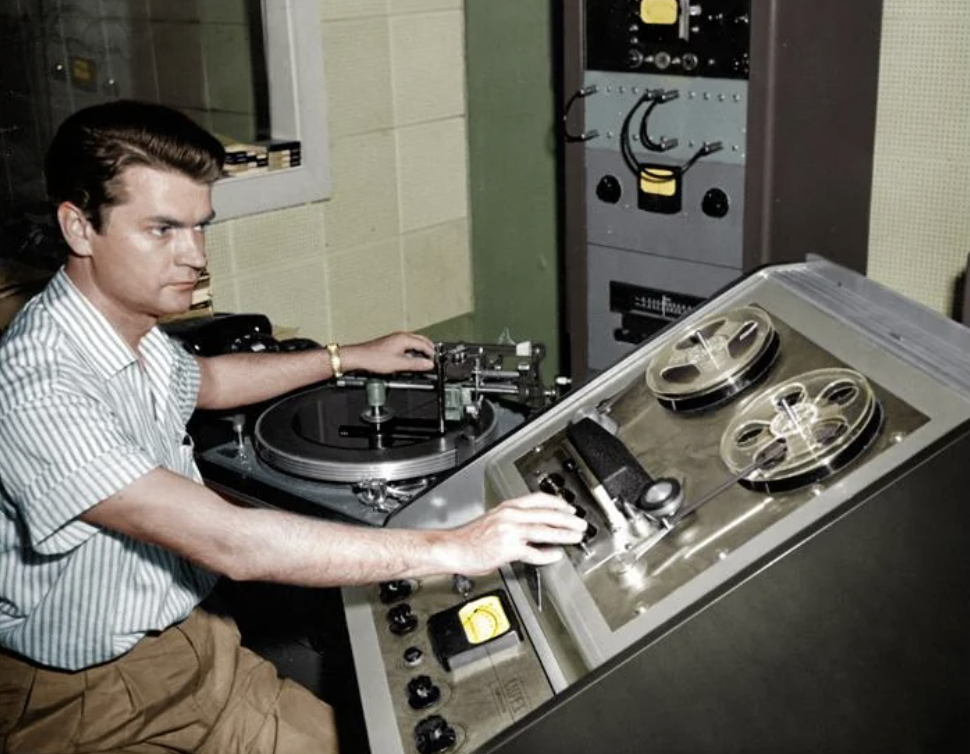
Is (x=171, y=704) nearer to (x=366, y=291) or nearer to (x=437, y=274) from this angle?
(x=366, y=291)

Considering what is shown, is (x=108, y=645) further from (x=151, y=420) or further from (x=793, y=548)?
(x=793, y=548)

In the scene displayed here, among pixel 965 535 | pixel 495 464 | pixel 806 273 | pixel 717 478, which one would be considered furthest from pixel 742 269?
pixel 965 535

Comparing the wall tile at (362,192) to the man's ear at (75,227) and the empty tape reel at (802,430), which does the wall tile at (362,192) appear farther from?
the empty tape reel at (802,430)

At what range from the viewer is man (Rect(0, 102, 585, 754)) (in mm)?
1347

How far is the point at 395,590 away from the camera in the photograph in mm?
1521

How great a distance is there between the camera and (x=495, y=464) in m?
1.64

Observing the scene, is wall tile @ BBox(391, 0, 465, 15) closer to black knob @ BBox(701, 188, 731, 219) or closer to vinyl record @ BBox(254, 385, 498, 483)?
black knob @ BBox(701, 188, 731, 219)

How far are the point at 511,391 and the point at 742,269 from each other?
0.76 m

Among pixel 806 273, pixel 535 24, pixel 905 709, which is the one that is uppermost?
pixel 535 24

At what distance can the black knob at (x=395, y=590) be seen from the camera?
4.97 ft

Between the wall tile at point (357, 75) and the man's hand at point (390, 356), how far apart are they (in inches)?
51.9

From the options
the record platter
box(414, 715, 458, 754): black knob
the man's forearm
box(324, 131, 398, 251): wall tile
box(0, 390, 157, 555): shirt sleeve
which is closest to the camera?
box(414, 715, 458, 754): black knob

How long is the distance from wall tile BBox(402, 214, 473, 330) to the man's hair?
1.95 meters

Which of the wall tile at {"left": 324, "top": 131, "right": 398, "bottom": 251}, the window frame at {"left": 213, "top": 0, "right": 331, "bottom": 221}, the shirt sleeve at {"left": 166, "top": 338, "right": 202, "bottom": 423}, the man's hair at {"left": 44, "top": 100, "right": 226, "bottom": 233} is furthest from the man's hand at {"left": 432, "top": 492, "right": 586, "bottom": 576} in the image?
the wall tile at {"left": 324, "top": 131, "right": 398, "bottom": 251}
